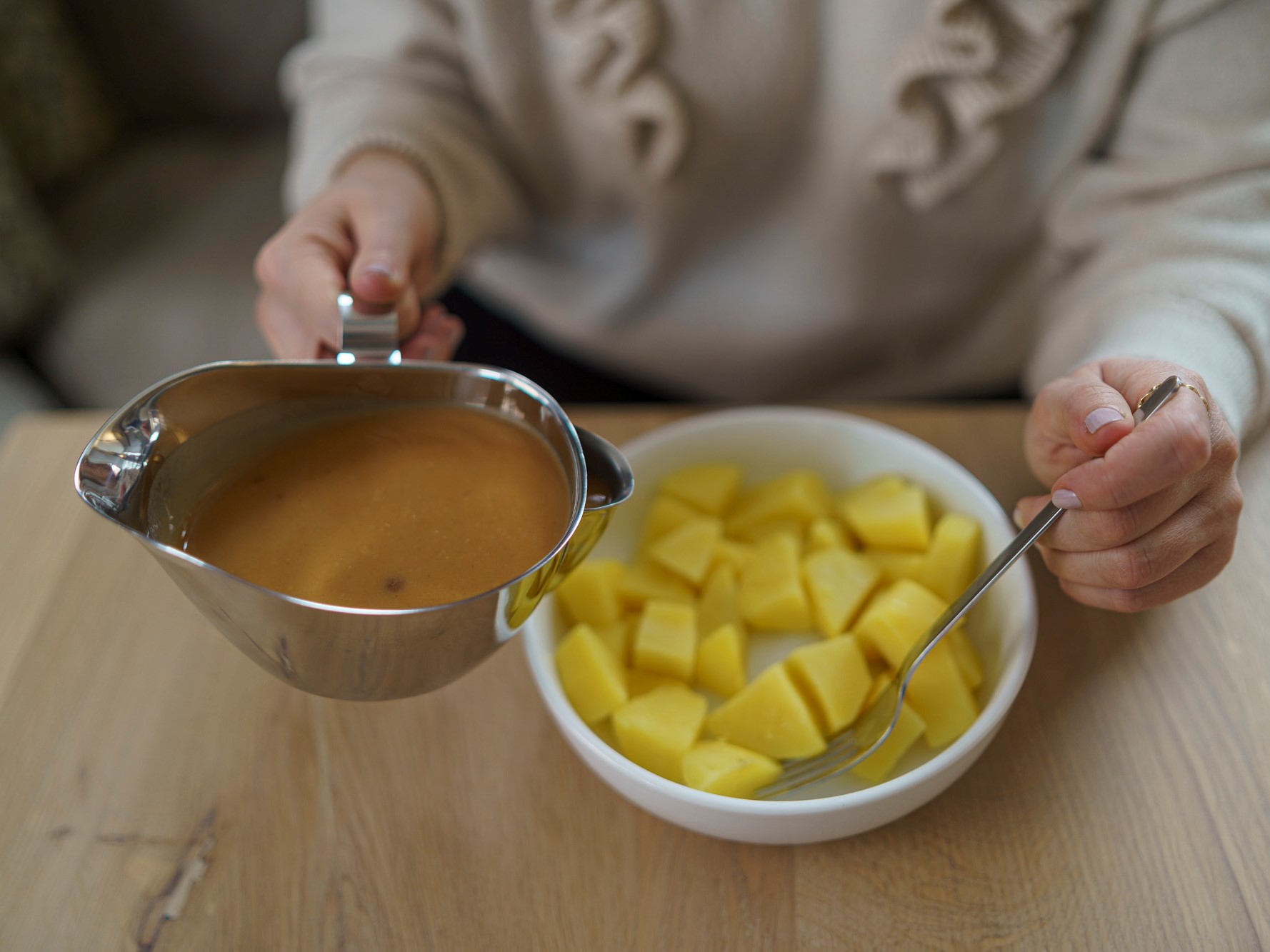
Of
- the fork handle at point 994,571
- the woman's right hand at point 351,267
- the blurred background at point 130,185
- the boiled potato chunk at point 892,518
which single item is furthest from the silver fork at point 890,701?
the blurred background at point 130,185

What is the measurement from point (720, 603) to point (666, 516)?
10 cm

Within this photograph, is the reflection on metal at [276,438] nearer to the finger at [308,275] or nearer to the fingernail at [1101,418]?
the finger at [308,275]

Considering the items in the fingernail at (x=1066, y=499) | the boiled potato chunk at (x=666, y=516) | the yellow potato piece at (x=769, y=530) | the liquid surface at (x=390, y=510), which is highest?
the liquid surface at (x=390, y=510)

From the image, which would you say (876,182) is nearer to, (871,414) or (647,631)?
(871,414)

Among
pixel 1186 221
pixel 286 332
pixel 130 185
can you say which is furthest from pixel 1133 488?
pixel 130 185

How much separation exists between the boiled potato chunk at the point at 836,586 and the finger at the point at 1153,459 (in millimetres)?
219

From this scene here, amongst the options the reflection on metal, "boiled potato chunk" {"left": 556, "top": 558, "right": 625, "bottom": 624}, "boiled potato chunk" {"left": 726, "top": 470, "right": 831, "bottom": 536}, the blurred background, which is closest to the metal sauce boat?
the reflection on metal

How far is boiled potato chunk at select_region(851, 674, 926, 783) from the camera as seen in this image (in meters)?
0.69

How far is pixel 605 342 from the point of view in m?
1.28

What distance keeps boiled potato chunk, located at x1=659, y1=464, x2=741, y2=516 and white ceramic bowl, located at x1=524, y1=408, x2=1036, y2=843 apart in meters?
0.03

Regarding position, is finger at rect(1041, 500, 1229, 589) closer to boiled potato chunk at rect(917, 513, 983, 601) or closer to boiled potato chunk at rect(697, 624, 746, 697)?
boiled potato chunk at rect(917, 513, 983, 601)

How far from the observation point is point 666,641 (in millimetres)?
746

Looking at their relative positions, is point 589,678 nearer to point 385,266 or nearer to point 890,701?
point 890,701

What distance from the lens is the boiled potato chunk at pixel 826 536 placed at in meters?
0.82
